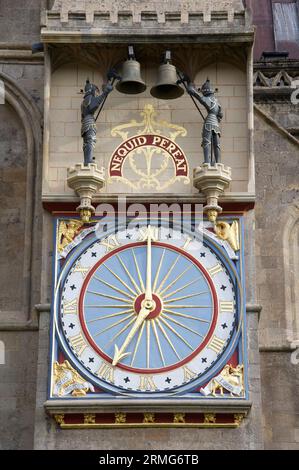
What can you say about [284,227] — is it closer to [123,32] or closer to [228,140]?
[228,140]

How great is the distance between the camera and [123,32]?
2314 cm

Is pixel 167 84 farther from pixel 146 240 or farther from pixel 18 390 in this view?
pixel 18 390

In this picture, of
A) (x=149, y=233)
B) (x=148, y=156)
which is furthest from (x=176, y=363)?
(x=148, y=156)

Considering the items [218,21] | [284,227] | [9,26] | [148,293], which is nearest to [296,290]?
[284,227]

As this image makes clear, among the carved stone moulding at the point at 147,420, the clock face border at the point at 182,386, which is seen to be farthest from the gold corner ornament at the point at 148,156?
the carved stone moulding at the point at 147,420

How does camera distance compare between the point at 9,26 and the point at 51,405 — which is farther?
the point at 9,26

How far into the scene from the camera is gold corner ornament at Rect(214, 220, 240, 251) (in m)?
22.4

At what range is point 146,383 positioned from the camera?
2158cm

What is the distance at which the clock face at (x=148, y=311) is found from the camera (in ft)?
71.2

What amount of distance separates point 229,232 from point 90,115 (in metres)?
2.45

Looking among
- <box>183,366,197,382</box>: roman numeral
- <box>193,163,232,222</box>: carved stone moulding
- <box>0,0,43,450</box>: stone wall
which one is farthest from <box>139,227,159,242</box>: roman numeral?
<box>183,366,197,382</box>: roman numeral

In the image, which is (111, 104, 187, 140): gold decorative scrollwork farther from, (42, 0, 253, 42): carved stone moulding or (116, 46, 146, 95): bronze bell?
(42, 0, 253, 42): carved stone moulding

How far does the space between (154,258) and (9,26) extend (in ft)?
16.3

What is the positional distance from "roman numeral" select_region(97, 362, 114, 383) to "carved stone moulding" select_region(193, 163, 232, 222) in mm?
2408
